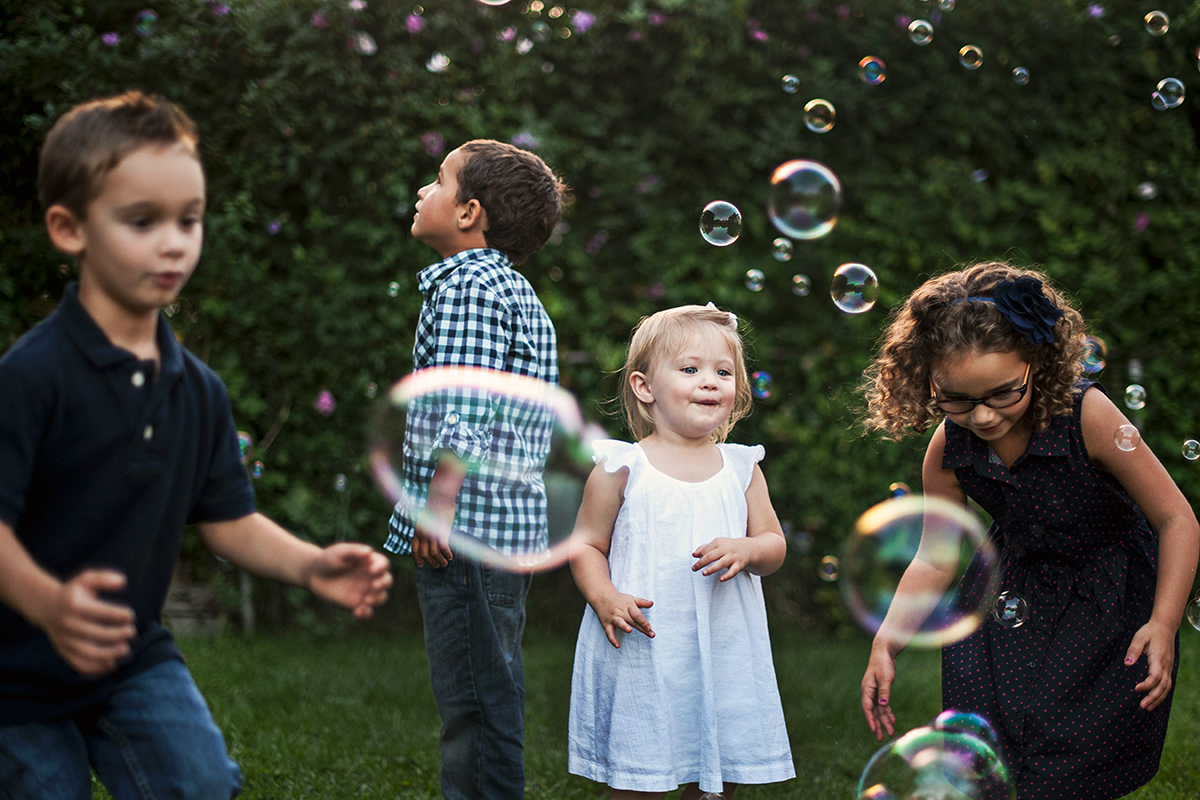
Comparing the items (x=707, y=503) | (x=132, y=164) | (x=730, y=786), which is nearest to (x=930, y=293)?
(x=707, y=503)

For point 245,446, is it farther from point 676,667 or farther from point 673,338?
point 676,667

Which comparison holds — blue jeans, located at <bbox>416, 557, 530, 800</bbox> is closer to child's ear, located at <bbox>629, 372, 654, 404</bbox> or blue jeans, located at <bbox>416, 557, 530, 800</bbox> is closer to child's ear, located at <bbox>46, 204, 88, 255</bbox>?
child's ear, located at <bbox>629, 372, 654, 404</bbox>

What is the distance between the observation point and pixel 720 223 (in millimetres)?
3426

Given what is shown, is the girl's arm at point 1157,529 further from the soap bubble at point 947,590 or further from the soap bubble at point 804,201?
the soap bubble at point 804,201

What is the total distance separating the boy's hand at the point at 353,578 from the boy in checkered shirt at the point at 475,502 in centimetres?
65

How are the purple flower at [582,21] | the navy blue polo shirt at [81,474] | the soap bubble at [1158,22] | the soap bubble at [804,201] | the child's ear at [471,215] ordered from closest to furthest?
the navy blue polo shirt at [81,474] → the child's ear at [471,215] → the soap bubble at [804,201] → the soap bubble at [1158,22] → the purple flower at [582,21]

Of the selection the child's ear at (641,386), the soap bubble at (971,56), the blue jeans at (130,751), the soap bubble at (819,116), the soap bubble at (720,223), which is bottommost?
the blue jeans at (130,751)

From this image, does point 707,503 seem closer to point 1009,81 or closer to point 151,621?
point 151,621

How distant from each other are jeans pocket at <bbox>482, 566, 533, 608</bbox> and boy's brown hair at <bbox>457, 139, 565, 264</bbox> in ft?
2.73

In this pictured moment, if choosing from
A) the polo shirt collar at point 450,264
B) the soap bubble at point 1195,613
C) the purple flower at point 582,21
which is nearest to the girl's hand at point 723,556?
the polo shirt collar at point 450,264

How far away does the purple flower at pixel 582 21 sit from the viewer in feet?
15.8

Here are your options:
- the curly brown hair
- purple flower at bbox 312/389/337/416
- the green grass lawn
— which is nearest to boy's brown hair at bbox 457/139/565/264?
the curly brown hair

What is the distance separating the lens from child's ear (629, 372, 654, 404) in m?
2.52

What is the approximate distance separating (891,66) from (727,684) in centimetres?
355
